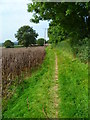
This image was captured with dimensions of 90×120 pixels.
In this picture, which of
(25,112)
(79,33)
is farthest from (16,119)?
(79,33)

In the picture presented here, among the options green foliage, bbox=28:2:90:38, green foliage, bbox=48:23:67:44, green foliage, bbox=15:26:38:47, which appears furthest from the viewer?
green foliage, bbox=15:26:38:47

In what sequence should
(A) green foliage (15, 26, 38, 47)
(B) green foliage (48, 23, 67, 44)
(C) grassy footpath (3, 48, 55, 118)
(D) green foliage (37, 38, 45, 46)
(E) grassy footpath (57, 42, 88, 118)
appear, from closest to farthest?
(E) grassy footpath (57, 42, 88, 118) → (C) grassy footpath (3, 48, 55, 118) → (B) green foliage (48, 23, 67, 44) → (A) green foliage (15, 26, 38, 47) → (D) green foliage (37, 38, 45, 46)

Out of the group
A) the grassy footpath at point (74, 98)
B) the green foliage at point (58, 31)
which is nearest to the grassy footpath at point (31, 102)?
the grassy footpath at point (74, 98)

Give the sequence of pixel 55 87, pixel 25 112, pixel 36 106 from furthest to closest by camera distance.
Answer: pixel 55 87
pixel 36 106
pixel 25 112

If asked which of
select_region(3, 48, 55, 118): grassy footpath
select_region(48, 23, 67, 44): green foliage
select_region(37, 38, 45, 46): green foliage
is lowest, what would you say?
select_region(3, 48, 55, 118): grassy footpath

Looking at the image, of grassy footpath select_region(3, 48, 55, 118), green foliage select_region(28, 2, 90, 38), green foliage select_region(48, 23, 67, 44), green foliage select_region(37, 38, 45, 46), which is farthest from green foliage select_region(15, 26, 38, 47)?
grassy footpath select_region(3, 48, 55, 118)

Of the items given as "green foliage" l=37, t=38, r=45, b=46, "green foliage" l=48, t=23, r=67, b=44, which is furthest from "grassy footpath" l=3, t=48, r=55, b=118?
"green foliage" l=37, t=38, r=45, b=46

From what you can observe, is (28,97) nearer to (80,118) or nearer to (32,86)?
(32,86)

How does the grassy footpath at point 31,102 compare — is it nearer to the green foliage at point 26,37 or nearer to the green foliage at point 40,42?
the green foliage at point 26,37

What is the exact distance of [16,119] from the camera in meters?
4.64

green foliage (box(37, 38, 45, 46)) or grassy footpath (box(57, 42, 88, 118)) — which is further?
green foliage (box(37, 38, 45, 46))

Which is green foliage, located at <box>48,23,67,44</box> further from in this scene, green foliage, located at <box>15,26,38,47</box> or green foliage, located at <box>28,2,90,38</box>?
green foliage, located at <box>15,26,38,47</box>

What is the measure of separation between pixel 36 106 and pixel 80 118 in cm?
137

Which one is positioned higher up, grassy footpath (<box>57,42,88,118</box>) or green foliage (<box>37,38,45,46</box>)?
green foliage (<box>37,38,45,46</box>)
